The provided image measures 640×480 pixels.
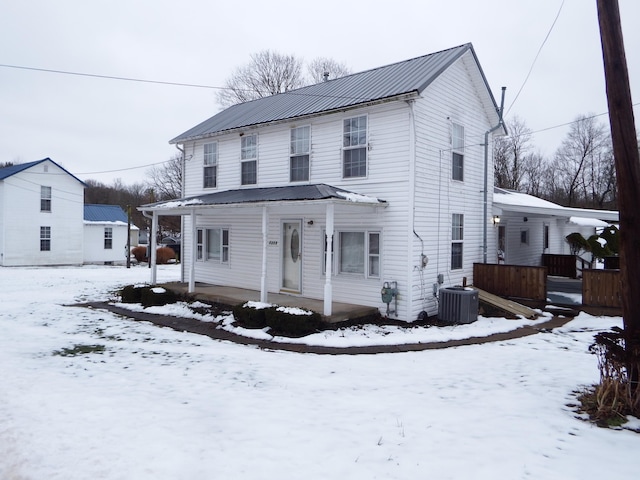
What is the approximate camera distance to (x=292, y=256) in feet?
43.7

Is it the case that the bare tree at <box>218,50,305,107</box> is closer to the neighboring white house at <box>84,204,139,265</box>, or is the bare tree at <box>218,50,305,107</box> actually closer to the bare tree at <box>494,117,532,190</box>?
the neighboring white house at <box>84,204,139,265</box>

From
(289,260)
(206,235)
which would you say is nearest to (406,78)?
(289,260)

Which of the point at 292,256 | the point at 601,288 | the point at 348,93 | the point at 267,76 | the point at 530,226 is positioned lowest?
the point at 601,288

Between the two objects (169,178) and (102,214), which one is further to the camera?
(169,178)

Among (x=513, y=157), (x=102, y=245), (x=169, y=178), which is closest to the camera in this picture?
(x=102, y=245)

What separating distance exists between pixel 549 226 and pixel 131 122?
294ft

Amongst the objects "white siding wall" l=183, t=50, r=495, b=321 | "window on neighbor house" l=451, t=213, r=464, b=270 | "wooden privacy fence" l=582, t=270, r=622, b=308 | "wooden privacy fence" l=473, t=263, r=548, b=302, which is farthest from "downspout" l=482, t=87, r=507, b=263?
"wooden privacy fence" l=582, t=270, r=622, b=308

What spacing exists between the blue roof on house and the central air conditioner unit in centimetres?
2943

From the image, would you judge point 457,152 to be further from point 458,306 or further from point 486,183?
point 458,306

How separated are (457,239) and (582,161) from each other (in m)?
40.9

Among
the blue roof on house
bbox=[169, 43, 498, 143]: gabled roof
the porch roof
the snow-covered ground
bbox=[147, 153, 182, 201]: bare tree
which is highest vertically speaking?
bbox=[147, 153, 182, 201]: bare tree

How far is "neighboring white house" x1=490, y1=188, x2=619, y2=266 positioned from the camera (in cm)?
1432

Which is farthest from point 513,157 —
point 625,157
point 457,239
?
point 625,157

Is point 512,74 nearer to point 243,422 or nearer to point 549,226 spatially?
point 549,226
